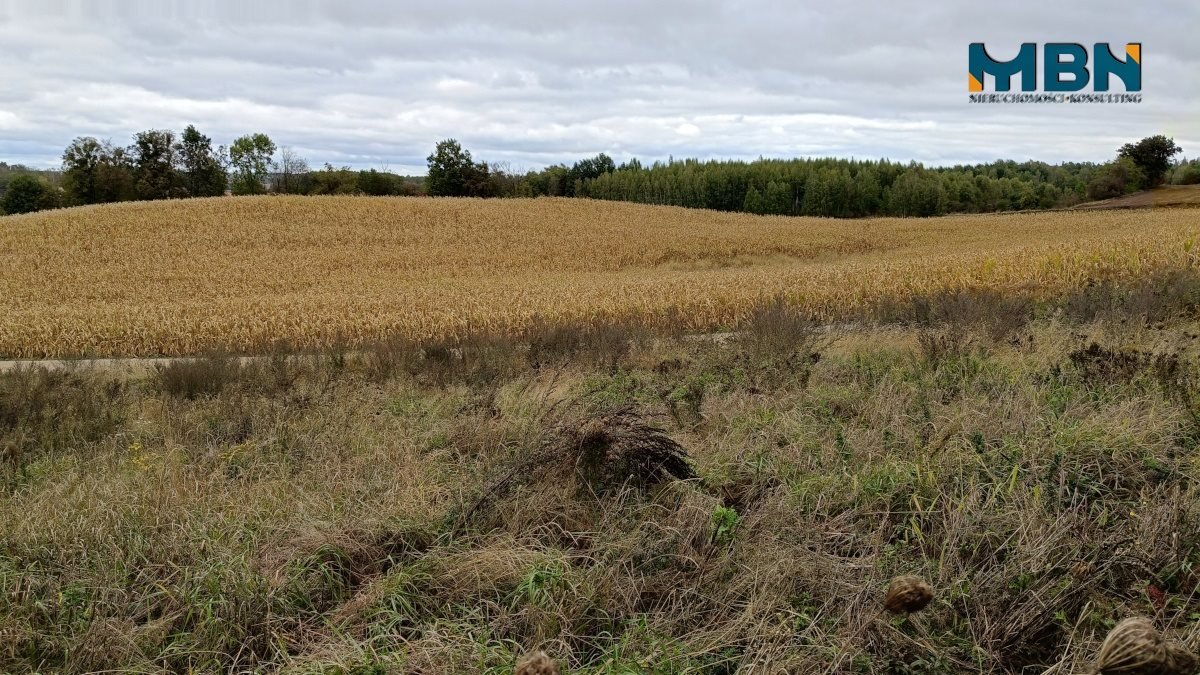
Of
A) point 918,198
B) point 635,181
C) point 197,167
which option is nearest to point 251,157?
point 197,167

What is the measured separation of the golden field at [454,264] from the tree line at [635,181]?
3019 cm

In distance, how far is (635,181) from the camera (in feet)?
335

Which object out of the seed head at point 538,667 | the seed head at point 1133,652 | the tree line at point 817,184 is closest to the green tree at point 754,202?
the tree line at point 817,184

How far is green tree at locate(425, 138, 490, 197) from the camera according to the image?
7062 centimetres

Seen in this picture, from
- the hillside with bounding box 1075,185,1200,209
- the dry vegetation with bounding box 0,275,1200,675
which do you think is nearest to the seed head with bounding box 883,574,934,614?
the dry vegetation with bounding box 0,275,1200,675

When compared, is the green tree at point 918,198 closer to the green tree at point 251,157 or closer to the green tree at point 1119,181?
the green tree at point 1119,181

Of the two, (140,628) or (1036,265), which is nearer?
(140,628)

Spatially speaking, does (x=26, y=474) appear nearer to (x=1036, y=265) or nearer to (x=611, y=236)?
(x=1036, y=265)

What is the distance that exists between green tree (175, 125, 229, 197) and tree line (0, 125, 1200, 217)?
10 centimetres

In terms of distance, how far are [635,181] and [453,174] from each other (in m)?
36.7

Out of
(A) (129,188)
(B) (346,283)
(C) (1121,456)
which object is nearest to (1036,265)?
(C) (1121,456)

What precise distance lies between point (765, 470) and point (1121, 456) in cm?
203

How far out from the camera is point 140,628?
318 centimetres

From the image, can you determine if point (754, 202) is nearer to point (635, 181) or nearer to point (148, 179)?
point (635, 181)
